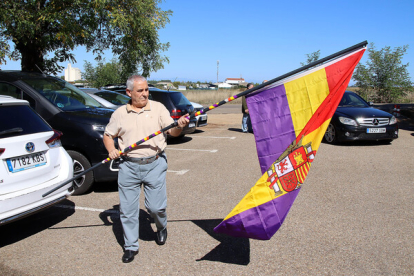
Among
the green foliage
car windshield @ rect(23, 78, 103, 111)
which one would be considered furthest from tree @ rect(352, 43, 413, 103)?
car windshield @ rect(23, 78, 103, 111)

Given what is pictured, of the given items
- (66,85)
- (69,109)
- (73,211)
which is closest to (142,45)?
(66,85)

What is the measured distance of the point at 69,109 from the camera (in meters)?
6.18

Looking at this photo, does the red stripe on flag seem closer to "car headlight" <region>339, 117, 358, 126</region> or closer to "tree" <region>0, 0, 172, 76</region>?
"car headlight" <region>339, 117, 358, 126</region>

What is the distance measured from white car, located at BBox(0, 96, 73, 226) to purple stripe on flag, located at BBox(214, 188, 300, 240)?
7.38 ft

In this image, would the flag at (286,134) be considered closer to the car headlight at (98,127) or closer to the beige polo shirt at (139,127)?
the beige polo shirt at (139,127)

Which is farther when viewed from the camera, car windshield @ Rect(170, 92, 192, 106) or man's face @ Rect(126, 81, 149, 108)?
car windshield @ Rect(170, 92, 192, 106)

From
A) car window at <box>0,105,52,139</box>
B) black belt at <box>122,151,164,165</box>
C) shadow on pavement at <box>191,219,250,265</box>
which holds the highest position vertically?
car window at <box>0,105,52,139</box>

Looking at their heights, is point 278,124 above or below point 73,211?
above

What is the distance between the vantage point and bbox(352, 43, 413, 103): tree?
29656 mm

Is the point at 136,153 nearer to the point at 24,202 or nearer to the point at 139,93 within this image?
the point at 139,93

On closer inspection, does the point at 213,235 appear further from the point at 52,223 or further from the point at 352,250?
the point at 52,223

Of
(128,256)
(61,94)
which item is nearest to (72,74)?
(61,94)

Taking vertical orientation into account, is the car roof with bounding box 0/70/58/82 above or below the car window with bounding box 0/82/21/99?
above

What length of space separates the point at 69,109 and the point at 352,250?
4.84m
